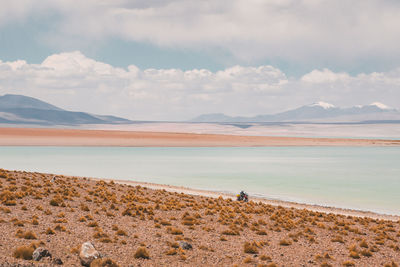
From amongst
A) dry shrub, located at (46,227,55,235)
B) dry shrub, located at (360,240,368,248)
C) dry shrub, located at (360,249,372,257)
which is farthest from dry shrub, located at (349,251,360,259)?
dry shrub, located at (46,227,55,235)

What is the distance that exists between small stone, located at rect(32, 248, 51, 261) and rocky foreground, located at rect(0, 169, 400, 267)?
0.02 metres

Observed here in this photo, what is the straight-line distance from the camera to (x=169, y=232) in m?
16.0

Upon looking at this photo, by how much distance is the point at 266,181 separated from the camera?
37156 mm

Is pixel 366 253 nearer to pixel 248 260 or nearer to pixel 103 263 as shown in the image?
pixel 248 260

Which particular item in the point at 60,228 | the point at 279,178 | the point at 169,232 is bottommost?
the point at 279,178

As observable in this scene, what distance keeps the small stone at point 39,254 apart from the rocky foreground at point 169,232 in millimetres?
25

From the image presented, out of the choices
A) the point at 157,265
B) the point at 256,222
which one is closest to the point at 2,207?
the point at 157,265

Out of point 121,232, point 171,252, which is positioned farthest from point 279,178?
point 171,252

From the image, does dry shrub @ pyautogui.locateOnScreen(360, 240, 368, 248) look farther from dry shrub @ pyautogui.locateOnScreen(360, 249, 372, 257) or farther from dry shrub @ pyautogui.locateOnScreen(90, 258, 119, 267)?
dry shrub @ pyautogui.locateOnScreen(90, 258, 119, 267)

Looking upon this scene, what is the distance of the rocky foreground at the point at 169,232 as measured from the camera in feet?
40.2

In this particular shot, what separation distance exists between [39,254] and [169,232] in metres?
5.90

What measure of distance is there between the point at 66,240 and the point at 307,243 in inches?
337

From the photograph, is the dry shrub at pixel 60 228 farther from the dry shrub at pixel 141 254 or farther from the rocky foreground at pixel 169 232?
the dry shrub at pixel 141 254

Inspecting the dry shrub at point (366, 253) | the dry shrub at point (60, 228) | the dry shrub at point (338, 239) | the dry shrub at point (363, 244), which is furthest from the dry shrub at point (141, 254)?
the dry shrub at point (363, 244)
